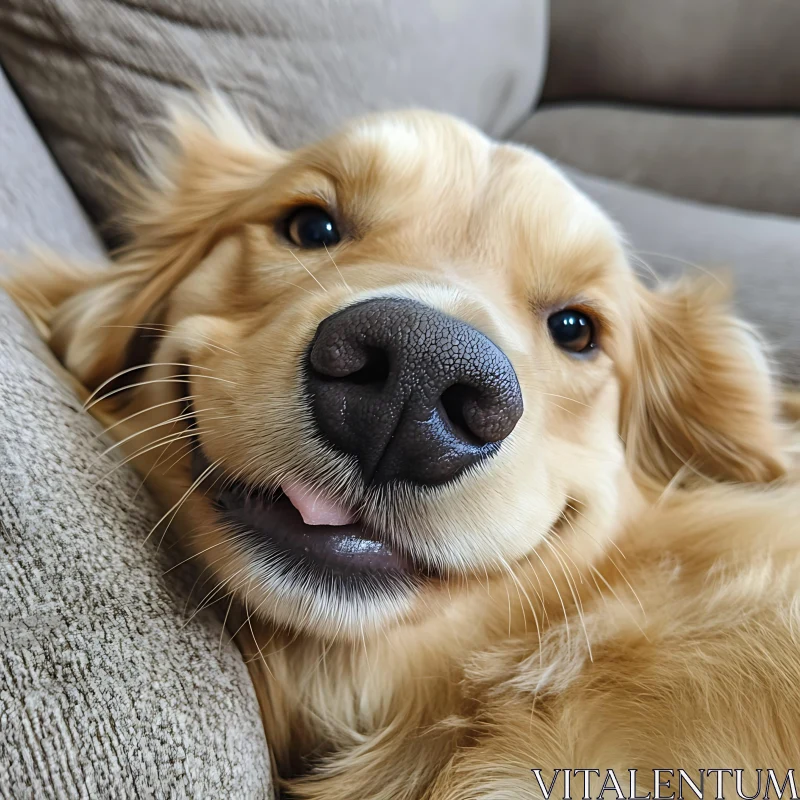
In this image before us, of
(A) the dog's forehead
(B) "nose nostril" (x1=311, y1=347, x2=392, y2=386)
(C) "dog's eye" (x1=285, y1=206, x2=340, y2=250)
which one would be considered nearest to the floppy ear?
(C) "dog's eye" (x1=285, y1=206, x2=340, y2=250)

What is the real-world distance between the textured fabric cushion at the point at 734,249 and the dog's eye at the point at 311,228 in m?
0.62

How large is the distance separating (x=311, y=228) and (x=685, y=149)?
162 centimetres

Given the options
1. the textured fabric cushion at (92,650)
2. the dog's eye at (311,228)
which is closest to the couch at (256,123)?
the textured fabric cushion at (92,650)

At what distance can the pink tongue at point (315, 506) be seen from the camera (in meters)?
0.68

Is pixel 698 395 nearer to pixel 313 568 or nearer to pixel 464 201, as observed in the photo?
pixel 464 201

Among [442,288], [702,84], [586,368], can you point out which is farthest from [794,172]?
[442,288]

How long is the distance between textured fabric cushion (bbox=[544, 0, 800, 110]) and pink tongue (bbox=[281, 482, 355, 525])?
7.67 ft

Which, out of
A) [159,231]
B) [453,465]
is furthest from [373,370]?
[159,231]

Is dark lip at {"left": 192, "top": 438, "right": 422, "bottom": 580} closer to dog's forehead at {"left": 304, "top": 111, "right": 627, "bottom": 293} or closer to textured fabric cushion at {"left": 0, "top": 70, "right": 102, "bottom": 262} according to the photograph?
dog's forehead at {"left": 304, "top": 111, "right": 627, "bottom": 293}

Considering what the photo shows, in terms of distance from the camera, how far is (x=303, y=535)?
711 mm

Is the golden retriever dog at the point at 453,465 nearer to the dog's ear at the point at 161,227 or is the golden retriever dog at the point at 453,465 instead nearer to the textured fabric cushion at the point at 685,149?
the dog's ear at the point at 161,227

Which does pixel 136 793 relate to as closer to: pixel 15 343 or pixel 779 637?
pixel 15 343

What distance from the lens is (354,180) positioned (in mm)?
987

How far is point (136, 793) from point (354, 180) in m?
0.75
